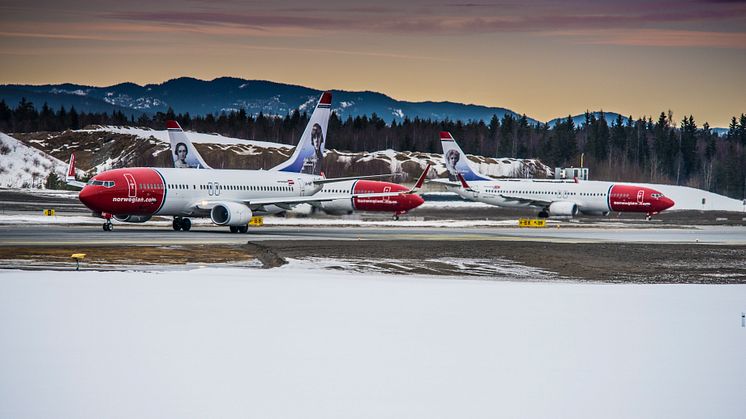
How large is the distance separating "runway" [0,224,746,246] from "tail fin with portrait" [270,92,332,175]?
742cm

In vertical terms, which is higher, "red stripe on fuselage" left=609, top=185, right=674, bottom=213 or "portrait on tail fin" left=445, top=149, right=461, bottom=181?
"portrait on tail fin" left=445, top=149, right=461, bottom=181

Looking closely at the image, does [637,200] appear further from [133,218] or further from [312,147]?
[133,218]

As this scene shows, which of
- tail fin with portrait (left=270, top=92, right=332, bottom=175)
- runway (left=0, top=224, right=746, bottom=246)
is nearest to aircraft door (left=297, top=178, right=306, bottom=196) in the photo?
tail fin with portrait (left=270, top=92, right=332, bottom=175)

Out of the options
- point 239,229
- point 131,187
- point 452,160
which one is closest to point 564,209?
point 452,160

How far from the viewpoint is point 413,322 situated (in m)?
23.2

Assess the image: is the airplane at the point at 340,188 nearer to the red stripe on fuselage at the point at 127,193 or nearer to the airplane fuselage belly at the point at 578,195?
the airplane fuselage belly at the point at 578,195

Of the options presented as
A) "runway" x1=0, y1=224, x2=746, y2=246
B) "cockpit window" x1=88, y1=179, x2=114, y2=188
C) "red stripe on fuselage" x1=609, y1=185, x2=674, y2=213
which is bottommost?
"runway" x1=0, y1=224, x2=746, y2=246

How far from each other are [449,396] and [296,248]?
2895 cm

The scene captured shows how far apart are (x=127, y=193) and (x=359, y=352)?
39077mm

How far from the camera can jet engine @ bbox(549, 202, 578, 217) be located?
89.8m

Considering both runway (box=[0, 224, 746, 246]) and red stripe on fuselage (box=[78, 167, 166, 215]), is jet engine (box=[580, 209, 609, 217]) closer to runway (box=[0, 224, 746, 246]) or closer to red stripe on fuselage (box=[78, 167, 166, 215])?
runway (box=[0, 224, 746, 246])

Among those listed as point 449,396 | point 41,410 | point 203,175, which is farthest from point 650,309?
point 203,175

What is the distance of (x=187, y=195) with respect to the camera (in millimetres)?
58688

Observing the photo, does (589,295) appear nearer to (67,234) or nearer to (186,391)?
(186,391)
